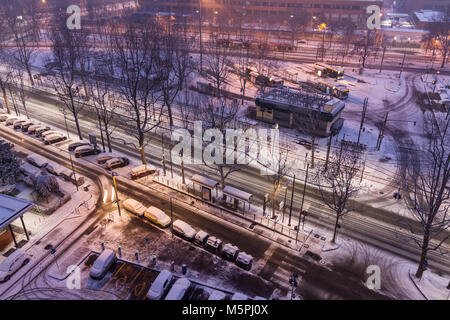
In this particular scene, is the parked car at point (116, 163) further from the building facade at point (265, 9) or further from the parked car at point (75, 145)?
the building facade at point (265, 9)

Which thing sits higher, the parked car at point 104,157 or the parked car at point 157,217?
the parked car at point 104,157

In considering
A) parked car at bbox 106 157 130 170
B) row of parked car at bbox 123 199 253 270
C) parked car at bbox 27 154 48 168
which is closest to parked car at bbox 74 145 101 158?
parked car at bbox 27 154 48 168

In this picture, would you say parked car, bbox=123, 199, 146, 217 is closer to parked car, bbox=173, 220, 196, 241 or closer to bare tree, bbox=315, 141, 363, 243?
parked car, bbox=173, 220, 196, 241

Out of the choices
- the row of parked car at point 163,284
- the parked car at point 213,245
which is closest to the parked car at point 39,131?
the row of parked car at point 163,284

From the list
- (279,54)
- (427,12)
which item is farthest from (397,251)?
(427,12)

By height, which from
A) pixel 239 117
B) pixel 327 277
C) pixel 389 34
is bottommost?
pixel 327 277

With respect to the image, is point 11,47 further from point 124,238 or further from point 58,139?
point 124,238
